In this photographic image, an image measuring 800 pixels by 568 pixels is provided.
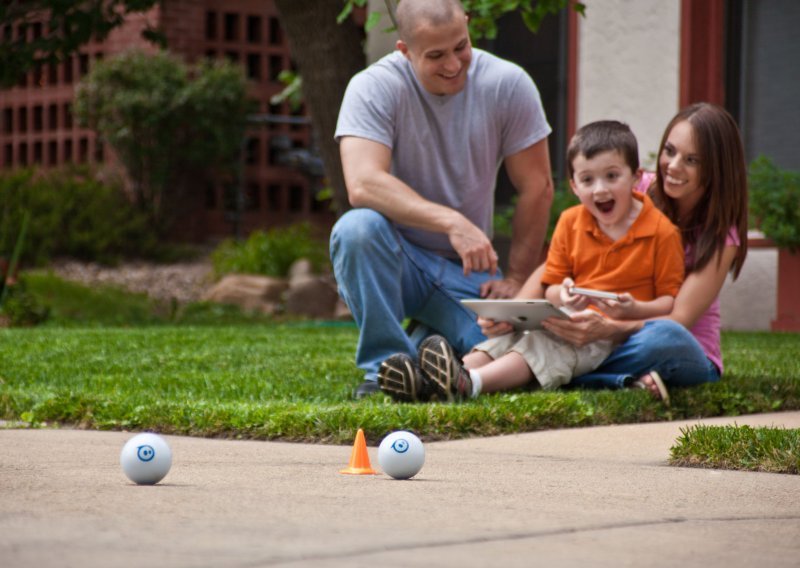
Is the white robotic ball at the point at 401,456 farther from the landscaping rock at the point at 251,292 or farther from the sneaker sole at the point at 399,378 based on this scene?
the landscaping rock at the point at 251,292

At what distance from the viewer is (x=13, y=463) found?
→ 3.03 m

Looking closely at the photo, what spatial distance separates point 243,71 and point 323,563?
14.1 meters

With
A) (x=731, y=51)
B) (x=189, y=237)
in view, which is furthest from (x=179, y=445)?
(x=189, y=237)

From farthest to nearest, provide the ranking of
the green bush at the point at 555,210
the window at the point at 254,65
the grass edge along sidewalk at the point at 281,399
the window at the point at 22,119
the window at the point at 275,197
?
the window at the point at 22,119
the window at the point at 254,65
the window at the point at 275,197
the green bush at the point at 555,210
the grass edge along sidewalk at the point at 281,399

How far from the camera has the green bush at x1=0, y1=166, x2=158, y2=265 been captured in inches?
553

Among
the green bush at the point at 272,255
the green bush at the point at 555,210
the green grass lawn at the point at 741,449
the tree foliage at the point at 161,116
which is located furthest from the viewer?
the tree foliage at the point at 161,116

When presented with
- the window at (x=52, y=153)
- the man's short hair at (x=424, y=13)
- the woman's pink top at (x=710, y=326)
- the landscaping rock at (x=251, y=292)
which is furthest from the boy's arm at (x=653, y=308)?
the window at (x=52, y=153)

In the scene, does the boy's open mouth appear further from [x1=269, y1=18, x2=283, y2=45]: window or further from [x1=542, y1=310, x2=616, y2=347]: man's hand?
[x1=269, y1=18, x2=283, y2=45]: window

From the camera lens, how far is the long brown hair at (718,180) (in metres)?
4.39

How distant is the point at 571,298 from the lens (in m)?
4.24

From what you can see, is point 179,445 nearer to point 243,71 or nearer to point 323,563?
point 323,563

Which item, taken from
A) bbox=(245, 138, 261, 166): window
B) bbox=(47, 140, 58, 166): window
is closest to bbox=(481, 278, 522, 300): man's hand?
bbox=(245, 138, 261, 166): window

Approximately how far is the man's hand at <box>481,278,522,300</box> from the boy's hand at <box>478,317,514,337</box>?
271 mm

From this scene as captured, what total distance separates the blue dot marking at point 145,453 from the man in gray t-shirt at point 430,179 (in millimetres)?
1788
